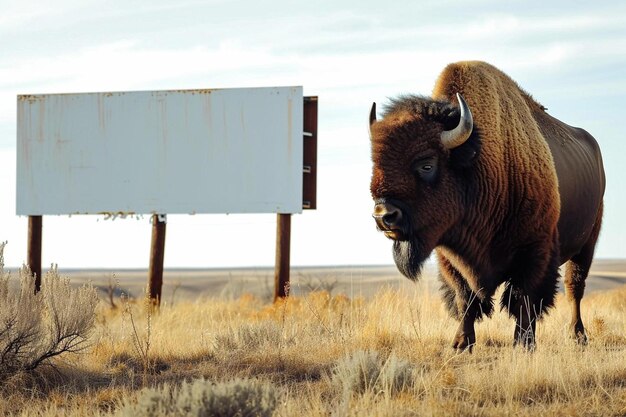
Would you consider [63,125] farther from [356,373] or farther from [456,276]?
[356,373]

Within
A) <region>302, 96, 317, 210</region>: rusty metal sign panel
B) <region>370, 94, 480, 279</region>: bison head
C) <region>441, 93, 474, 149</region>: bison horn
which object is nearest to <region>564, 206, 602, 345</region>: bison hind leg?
<region>370, 94, 480, 279</region>: bison head

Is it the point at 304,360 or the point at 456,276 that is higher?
the point at 456,276

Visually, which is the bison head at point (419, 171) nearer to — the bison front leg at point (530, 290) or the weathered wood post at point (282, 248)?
the bison front leg at point (530, 290)

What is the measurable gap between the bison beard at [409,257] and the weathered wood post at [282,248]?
8344 mm

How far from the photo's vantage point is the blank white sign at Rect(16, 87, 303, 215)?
17453 millimetres

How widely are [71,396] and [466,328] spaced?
12.8 ft

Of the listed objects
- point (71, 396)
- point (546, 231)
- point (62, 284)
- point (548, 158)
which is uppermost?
point (548, 158)

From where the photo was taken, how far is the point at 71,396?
8055 millimetres

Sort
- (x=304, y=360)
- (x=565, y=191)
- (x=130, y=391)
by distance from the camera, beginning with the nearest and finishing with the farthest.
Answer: (x=130, y=391) < (x=304, y=360) < (x=565, y=191)

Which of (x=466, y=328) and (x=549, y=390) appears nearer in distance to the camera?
(x=549, y=390)

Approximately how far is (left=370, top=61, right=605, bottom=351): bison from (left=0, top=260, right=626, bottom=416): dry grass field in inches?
26.6

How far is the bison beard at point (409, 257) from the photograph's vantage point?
27.9 feet

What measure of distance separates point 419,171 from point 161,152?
1052 cm

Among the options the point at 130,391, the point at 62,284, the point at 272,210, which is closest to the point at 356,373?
the point at 130,391
